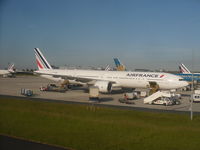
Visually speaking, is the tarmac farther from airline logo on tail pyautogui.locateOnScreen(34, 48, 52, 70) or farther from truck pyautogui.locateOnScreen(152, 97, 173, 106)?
airline logo on tail pyautogui.locateOnScreen(34, 48, 52, 70)

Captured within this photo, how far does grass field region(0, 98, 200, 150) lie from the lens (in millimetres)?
13734

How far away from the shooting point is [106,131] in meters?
16.6

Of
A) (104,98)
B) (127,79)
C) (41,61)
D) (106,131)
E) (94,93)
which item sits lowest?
(106,131)

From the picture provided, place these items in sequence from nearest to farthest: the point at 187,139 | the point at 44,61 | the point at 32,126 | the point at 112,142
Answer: the point at 112,142 < the point at 187,139 < the point at 32,126 < the point at 44,61

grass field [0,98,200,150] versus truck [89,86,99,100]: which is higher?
truck [89,86,99,100]

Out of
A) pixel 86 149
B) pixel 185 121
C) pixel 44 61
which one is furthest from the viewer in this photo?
pixel 44 61

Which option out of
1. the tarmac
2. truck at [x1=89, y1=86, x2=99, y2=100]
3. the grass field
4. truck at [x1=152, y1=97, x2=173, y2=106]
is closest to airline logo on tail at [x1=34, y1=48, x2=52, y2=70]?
the tarmac

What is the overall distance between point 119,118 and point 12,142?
33.2 ft

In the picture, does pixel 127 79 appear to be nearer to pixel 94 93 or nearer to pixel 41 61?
pixel 94 93

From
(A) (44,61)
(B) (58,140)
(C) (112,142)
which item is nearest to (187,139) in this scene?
(C) (112,142)

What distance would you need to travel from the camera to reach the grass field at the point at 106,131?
1373 cm

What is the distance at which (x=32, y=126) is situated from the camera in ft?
57.6

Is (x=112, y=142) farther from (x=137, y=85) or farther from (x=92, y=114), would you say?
(x=137, y=85)

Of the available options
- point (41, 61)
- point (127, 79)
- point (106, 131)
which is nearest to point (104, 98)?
point (127, 79)
